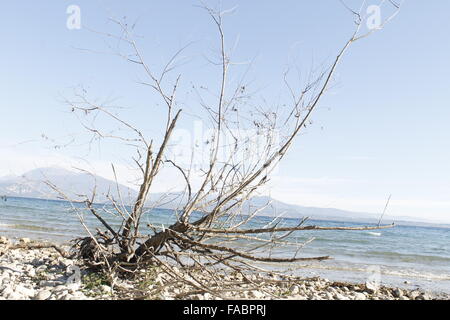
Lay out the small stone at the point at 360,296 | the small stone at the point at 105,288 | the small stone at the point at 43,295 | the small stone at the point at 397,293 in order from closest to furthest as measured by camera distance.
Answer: the small stone at the point at 43,295
the small stone at the point at 105,288
the small stone at the point at 360,296
the small stone at the point at 397,293

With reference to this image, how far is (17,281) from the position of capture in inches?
166

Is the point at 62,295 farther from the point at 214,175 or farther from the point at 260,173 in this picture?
the point at 260,173

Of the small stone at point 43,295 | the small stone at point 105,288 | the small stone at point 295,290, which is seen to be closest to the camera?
the small stone at point 43,295

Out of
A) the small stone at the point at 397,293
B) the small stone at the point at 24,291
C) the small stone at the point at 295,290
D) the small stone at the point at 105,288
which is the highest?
the small stone at the point at 24,291

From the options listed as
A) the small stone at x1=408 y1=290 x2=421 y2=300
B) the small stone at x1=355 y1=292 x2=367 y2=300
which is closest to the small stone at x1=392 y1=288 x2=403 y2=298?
the small stone at x1=408 y1=290 x2=421 y2=300

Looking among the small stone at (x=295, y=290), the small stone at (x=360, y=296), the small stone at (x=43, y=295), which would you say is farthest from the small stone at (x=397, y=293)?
the small stone at (x=43, y=295)

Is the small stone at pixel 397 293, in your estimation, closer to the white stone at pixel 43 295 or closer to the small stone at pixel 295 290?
the small stone at pixel 295 290

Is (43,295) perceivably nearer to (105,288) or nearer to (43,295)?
(43,295)

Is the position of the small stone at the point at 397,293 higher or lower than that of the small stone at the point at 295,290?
lower

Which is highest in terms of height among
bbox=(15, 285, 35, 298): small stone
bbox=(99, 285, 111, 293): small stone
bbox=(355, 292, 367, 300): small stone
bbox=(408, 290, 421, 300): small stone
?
bbox=(15, 285, 35, 298): small stone

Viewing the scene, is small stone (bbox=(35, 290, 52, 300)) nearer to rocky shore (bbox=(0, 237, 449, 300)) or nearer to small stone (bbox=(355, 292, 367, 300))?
rocky shore (bbox=(0, 237, 449, 300))
